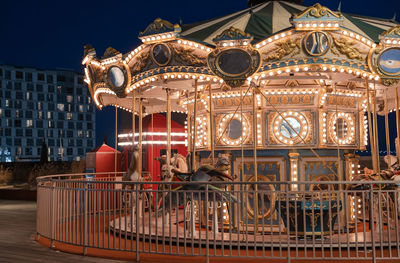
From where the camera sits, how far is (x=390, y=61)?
317 inches

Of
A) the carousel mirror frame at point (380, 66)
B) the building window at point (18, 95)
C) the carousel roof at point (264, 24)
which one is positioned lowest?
the carousel mirror frame at point (380, 66)

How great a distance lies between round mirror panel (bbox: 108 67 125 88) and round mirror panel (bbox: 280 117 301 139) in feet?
11.3

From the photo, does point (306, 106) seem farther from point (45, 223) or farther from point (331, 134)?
point (45, 223)

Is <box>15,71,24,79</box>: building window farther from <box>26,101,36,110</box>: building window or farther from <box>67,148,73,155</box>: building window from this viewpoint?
<box>67,148,73,155</box>: building window

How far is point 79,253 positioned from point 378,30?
700 cm

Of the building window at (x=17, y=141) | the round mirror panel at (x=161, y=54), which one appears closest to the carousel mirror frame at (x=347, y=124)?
the round mirror panel at (x=161, y=54)

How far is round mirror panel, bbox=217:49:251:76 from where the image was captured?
802 cm

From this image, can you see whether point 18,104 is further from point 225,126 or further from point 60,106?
point 225,126

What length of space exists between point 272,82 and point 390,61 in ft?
9.61

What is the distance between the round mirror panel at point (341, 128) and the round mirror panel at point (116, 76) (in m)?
4.67

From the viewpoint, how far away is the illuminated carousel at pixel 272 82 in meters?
7.98

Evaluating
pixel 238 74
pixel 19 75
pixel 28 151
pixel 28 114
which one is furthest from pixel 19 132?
pixel 238 74

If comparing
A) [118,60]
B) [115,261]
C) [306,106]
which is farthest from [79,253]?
[306,106]

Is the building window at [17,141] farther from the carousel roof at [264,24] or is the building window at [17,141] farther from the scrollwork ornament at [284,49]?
the scrollwork ornament at [284,49]
